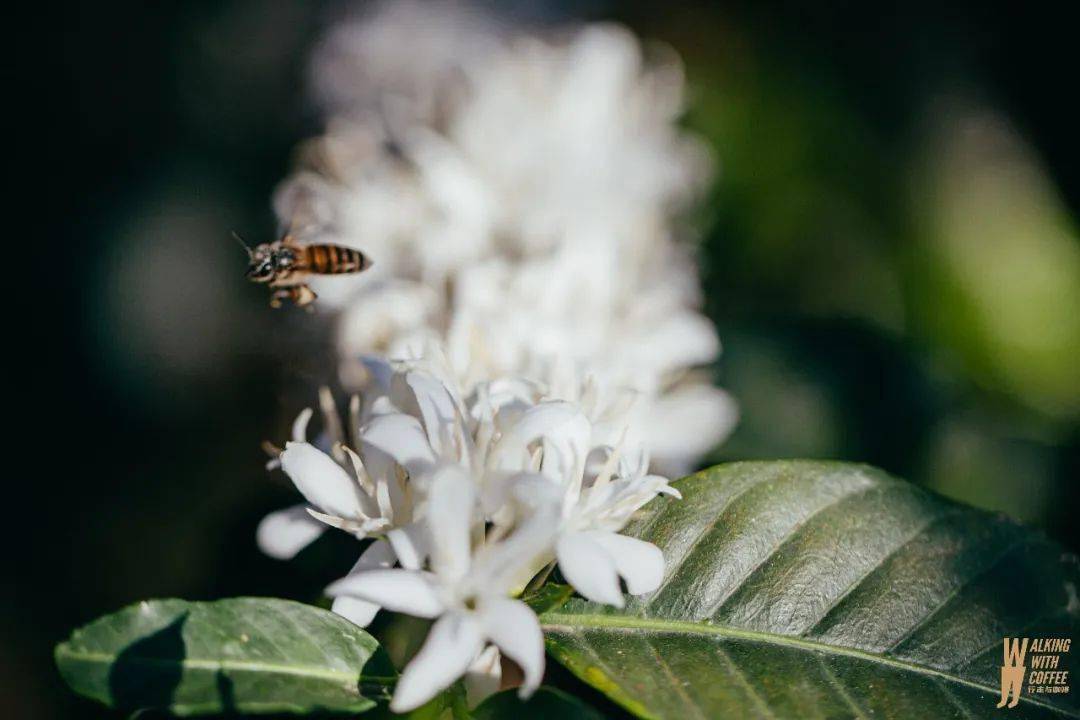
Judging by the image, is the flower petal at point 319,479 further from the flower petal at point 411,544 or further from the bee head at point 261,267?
the bee head at point 261,267

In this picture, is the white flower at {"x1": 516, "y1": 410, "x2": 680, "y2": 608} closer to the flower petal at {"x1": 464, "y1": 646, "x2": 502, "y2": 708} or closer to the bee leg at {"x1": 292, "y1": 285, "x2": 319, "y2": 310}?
the flower petal at {"x1": 464, "y1": 646, "x2": 502, "y2": 708}

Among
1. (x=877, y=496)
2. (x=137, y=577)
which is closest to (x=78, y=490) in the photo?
(x=137, y=577)

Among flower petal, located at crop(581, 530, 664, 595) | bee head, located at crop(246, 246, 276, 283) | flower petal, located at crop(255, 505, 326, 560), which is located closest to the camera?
flower petal, located at crop(581, 530, 664, 595)

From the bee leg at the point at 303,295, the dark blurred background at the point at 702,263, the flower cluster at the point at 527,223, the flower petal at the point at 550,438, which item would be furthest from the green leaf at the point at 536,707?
the bee leg at the point at 303,295

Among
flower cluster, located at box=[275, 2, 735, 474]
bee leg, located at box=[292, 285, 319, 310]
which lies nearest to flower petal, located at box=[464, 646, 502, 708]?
flower cluster, located at box=[275, 2, 735, 474]

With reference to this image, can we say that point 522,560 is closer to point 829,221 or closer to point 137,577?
point 829,221
